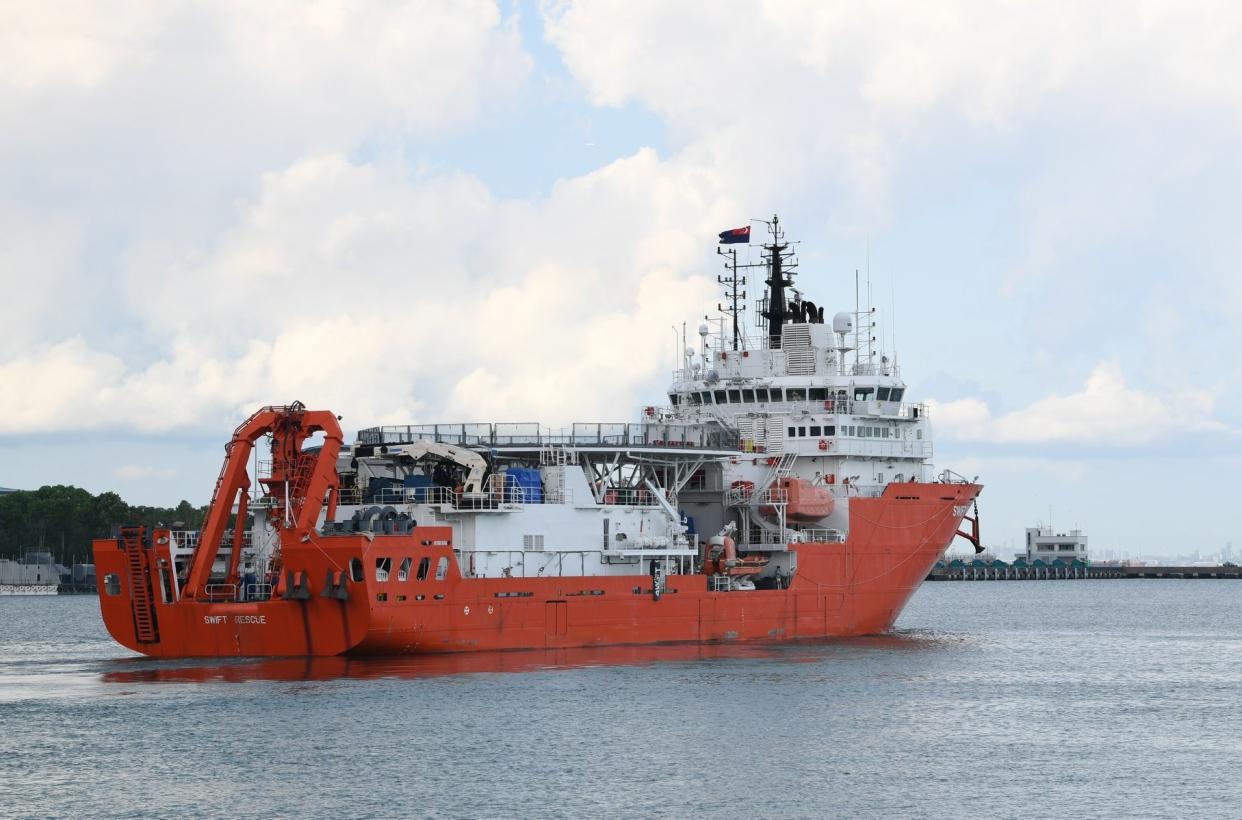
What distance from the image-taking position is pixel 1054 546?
162 meters

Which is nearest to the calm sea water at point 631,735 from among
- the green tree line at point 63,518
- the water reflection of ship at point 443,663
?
the water reflection of ship at point 443,663

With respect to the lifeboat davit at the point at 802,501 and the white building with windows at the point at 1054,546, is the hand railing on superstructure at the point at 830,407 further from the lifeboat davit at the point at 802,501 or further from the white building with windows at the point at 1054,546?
the white building with windows at the point at 1054,546

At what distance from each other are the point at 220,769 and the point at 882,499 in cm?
2681

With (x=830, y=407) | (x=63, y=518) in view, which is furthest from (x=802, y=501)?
(x=63, y=518)

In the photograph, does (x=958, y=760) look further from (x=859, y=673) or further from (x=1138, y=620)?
(x=1138, y=620)

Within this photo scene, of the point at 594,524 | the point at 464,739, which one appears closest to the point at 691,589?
the point at 594,524

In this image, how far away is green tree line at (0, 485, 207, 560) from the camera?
119 metres

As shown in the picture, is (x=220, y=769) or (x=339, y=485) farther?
(x=339, y=485)

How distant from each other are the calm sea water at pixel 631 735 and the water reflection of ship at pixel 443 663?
16 cm

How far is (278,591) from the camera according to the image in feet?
137

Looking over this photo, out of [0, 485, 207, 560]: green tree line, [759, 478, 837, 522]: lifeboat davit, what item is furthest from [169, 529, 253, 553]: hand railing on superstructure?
[0, 485, 207, 560]: green tree line

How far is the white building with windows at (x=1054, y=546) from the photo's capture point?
6309 inches

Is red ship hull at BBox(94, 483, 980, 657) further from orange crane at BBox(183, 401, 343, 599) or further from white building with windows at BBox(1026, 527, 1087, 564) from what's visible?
white building with windows at BBox(1026, 527, 1087, 564)

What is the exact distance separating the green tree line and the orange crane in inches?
2926
